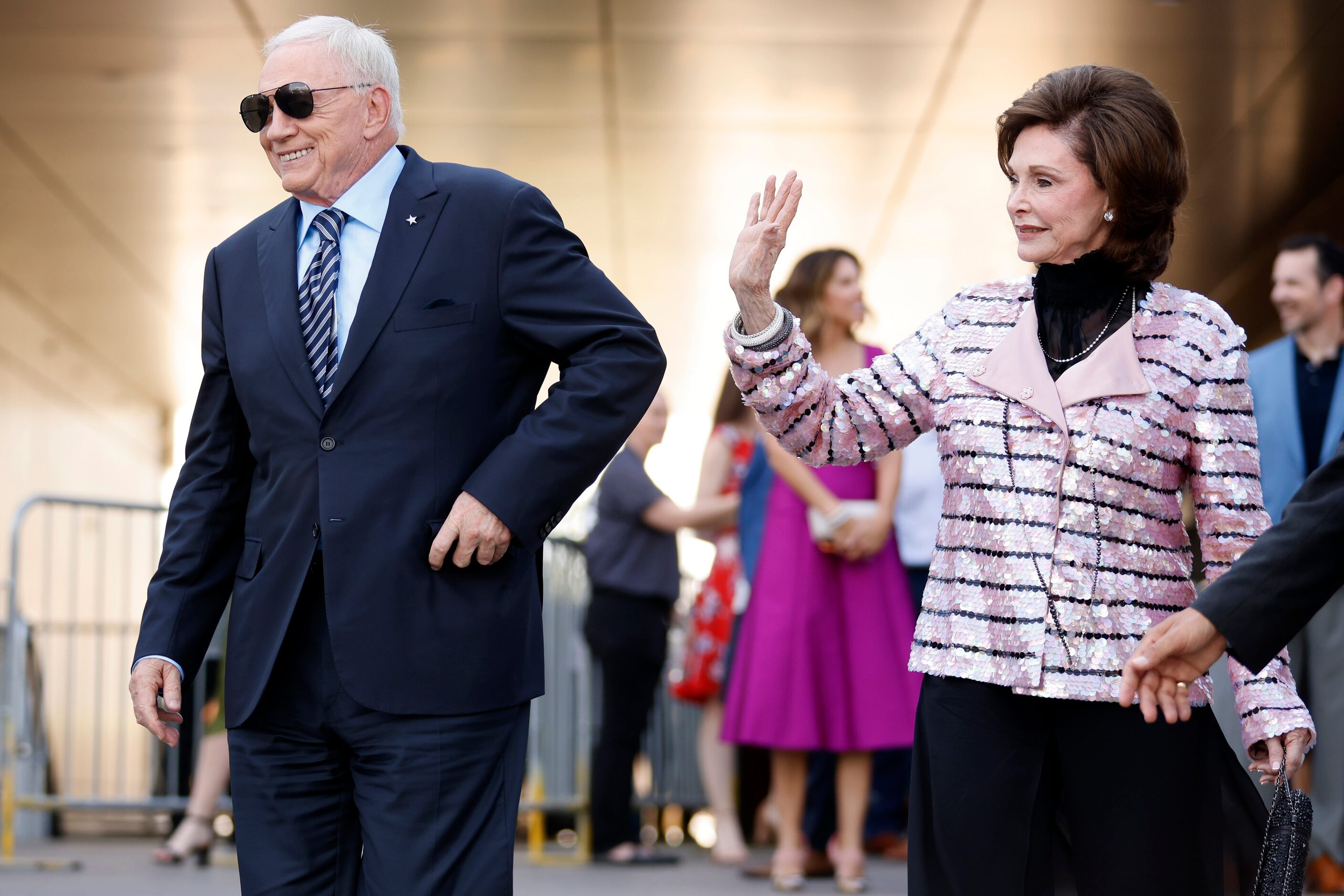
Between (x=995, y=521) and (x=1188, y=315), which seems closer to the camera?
(x=995, y=521)

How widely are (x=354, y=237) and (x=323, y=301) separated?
145mm

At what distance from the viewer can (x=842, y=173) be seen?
9.63 meters

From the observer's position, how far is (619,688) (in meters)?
6.17

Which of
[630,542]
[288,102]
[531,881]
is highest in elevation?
[288,102]

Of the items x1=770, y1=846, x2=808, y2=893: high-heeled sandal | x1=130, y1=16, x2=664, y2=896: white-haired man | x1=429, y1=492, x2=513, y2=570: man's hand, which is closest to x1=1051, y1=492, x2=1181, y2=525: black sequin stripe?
x1=130, y1=16, x2=664, y2=896: white-haired man

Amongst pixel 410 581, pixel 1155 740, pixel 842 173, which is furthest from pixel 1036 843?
pixel 842 173

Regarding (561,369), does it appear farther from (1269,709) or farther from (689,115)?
(689,115)

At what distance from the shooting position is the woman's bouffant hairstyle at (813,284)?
17.2 feet

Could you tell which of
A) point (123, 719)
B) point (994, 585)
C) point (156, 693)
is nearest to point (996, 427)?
point (994, 585)

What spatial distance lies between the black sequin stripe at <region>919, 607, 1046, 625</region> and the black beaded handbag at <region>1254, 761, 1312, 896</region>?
0.43m

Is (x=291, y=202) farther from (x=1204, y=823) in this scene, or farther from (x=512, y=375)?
(x=1204, y=823)

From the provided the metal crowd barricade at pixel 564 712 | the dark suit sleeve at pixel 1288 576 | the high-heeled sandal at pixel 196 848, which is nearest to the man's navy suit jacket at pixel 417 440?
the dark suit sleeve at pixel 1288 576

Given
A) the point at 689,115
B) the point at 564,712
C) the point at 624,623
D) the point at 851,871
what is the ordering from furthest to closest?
the point at 689,115 → the point at 564,712 → the point at 624,623 → the point at 851,871

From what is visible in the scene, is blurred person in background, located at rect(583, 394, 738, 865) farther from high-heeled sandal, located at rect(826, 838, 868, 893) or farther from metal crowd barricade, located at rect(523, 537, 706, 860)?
high-heeled sandal, located at rect(826, 838, 868, 893)
